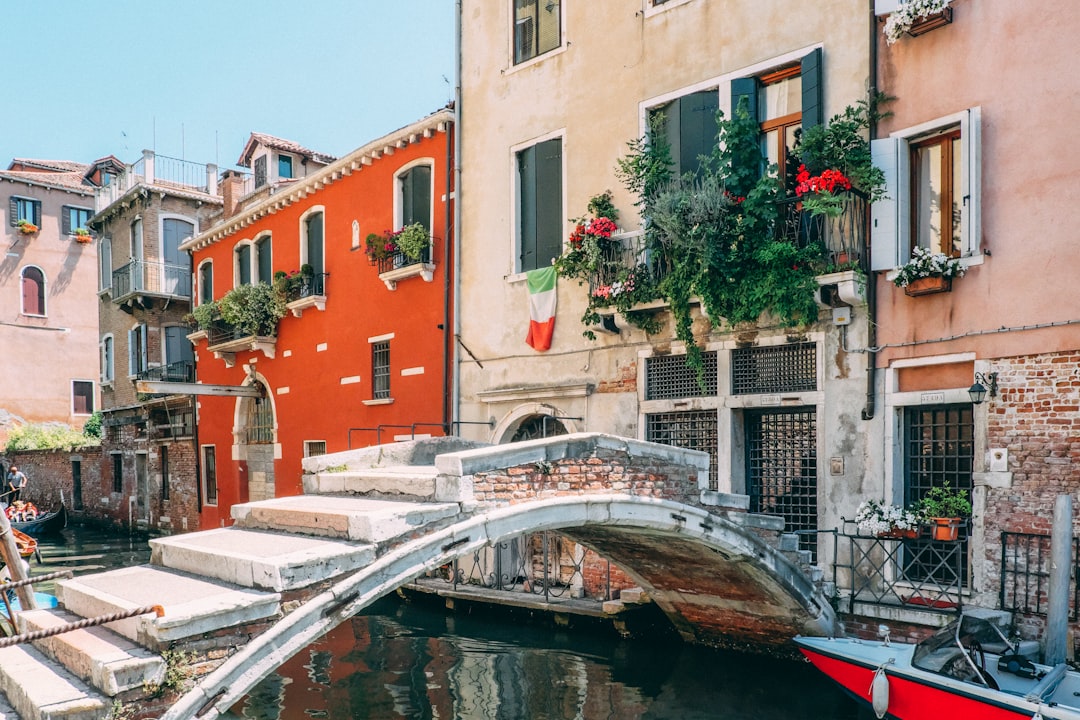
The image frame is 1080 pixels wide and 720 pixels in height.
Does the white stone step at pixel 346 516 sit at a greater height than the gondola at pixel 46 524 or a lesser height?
greater

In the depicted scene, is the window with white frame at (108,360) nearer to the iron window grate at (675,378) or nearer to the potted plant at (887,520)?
the iron window grate at (675,378)

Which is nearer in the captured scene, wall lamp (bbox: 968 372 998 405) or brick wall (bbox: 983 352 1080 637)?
brick wall (bbox: 983 352 1080 637)

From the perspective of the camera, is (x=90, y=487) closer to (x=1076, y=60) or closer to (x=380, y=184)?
(x=380, y=184)

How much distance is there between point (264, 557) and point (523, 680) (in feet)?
12.7

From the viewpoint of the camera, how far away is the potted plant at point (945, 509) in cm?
679

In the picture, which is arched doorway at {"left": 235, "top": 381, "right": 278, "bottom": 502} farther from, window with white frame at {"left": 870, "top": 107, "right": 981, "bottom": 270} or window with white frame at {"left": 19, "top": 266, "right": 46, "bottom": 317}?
window with white frame at {"left": 19, "top": 266, "right": 46, "bottom": 317}

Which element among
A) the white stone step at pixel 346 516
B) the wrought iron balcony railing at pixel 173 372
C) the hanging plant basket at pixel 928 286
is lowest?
the white stone step at pixel 346 516

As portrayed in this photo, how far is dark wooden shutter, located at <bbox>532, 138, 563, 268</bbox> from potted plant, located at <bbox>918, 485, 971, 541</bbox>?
4.76 m

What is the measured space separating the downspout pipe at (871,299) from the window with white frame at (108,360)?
19138mm

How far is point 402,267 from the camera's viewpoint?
1181 cm

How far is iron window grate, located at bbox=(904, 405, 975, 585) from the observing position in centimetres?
711

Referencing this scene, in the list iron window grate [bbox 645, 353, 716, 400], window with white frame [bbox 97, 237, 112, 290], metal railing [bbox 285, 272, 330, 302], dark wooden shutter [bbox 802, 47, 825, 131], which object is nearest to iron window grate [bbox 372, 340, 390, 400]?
metal railing [bbox 285, 272, 330, 302]

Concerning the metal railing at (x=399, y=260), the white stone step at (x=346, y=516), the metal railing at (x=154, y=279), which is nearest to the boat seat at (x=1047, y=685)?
the white stone step at (x=346, y=516)

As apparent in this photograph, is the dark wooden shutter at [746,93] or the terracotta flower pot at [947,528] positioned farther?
the dark wooden shutter at [746,93]
